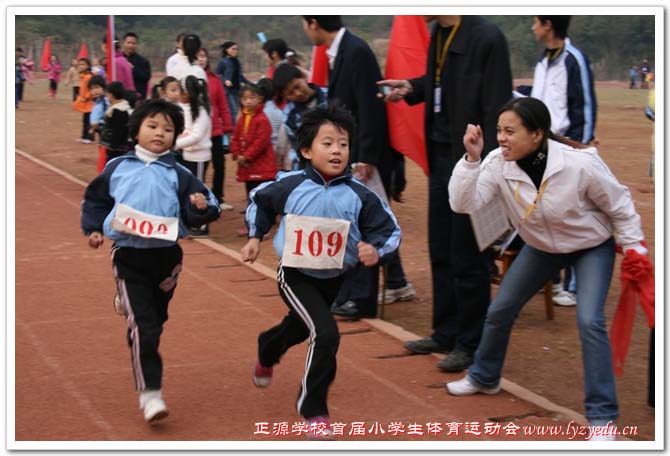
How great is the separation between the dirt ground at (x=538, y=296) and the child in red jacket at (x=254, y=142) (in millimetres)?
741

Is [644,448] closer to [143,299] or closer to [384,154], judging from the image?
[143,299]

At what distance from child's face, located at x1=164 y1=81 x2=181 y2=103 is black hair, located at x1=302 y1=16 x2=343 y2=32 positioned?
324 cm

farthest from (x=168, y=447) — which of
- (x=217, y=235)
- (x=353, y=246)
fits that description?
(x=217, y=235)

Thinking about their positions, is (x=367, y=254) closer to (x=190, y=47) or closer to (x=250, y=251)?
(x=250, y=251)

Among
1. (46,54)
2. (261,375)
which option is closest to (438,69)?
(261,375)

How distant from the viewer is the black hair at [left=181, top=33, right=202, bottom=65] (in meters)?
11.2

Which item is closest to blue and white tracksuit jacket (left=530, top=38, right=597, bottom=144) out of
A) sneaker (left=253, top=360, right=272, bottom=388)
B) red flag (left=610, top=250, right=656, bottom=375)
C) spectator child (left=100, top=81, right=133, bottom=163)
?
red flag (left=610, top=250, right=656, bottom=375)

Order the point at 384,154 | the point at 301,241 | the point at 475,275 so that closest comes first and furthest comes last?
the point at 301,241
the point at 475,275
the point at 384,154

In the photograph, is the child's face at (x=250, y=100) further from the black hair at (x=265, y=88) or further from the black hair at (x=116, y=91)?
the black hair at (x=116, y=91)

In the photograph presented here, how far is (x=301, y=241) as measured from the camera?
16.0 feet

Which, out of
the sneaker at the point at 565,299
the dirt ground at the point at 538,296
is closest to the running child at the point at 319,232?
the dirt ground at the point at 538,296

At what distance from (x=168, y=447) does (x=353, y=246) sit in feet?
4.39

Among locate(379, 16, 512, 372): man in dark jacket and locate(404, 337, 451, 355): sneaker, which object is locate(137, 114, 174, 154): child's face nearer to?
locate(379, 16, 512, 372): man in dark jacket

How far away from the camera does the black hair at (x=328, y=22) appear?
684cm
